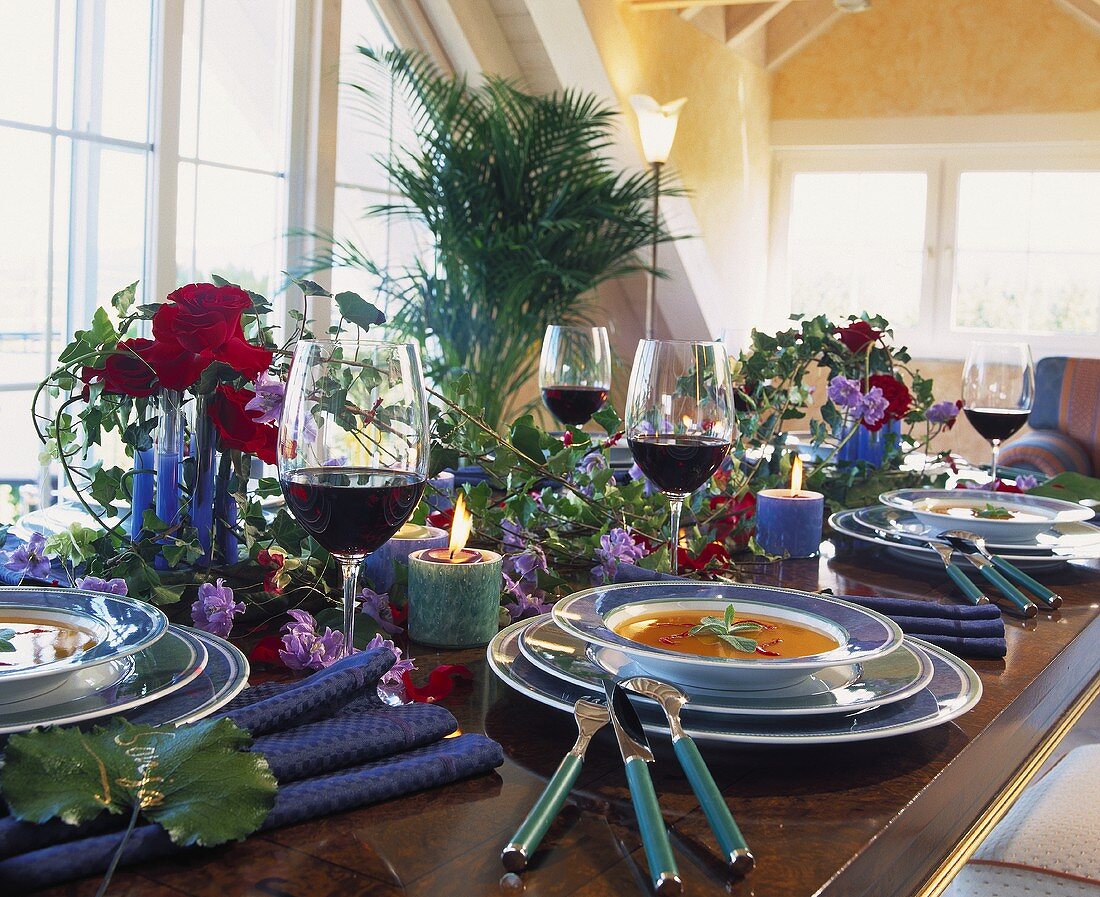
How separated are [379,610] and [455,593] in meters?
0.07

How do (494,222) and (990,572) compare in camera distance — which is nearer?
(990,572)

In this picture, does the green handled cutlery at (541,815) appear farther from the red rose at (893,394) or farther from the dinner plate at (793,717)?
the red rose at (893,394)

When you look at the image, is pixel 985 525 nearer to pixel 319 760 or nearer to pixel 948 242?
pixel 319 760

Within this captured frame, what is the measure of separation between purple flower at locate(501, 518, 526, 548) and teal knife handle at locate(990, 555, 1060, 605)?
477 mm

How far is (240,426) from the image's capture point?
0.90 m

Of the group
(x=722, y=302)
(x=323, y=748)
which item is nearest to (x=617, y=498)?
(x=323, y=748)

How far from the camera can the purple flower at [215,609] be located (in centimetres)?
85

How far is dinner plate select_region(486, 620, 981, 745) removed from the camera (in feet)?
2.08

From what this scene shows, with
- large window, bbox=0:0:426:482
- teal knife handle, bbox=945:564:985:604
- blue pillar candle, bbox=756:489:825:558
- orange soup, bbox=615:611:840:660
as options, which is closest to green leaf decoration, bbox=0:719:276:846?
orange soup, bbox=615:611:840:660

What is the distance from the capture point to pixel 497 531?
117 cm

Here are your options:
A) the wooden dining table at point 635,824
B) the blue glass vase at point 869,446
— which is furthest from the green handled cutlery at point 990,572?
the blue glass vase at point 869,446

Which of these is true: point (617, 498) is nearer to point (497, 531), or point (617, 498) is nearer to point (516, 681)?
point (497, 531)

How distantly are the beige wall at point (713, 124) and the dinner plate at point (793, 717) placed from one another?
173 inches

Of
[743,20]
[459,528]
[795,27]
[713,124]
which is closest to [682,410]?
[459,528]
